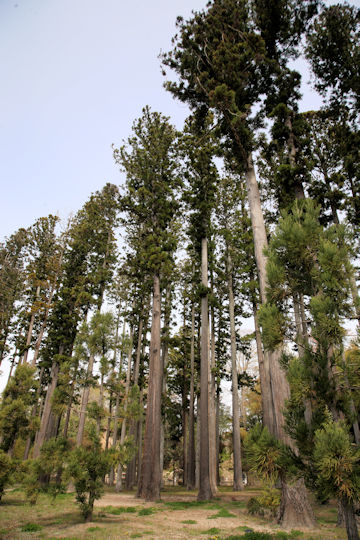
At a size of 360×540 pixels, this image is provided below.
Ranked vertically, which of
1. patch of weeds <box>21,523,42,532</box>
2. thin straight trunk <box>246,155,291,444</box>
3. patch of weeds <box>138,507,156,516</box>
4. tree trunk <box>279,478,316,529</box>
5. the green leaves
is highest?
thin straight trunk <box>246,155,291,444</box>

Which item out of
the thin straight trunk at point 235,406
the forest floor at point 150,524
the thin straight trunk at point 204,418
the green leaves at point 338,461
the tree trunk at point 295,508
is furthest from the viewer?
the thin straight trunk at point 235,406

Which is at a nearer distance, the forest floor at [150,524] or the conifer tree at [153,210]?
the forest floor at [150,524]

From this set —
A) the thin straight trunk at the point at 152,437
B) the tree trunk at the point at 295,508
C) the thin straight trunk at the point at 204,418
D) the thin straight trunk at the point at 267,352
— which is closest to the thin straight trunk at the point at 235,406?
the thin straight trunk at the point at 204,418

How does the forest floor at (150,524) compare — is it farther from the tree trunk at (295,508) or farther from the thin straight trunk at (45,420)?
the thin straight trunk at (45,420)

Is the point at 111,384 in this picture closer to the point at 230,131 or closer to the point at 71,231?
the point at 230,131

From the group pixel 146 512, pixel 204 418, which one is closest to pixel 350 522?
pixel 146 512

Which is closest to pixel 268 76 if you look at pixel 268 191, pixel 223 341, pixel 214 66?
pixel 214 66

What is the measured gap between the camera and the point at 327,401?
3469 mm

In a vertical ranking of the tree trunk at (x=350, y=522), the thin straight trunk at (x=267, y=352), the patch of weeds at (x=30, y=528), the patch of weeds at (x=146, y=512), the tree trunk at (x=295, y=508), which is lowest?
the patch of weeds at (x=146, y=512)

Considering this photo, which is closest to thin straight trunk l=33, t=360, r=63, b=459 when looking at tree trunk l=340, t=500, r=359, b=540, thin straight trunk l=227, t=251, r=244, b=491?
thin straight trunk l=227, t=251, r=244, b=491

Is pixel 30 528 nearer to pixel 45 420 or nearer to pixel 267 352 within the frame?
pixel 267 352

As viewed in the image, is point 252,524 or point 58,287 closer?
point 252,524

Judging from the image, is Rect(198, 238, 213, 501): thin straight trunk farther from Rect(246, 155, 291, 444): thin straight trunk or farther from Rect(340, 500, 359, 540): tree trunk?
Rect(340, 500, 359, 540): tree trunk

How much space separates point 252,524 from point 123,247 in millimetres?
14428
